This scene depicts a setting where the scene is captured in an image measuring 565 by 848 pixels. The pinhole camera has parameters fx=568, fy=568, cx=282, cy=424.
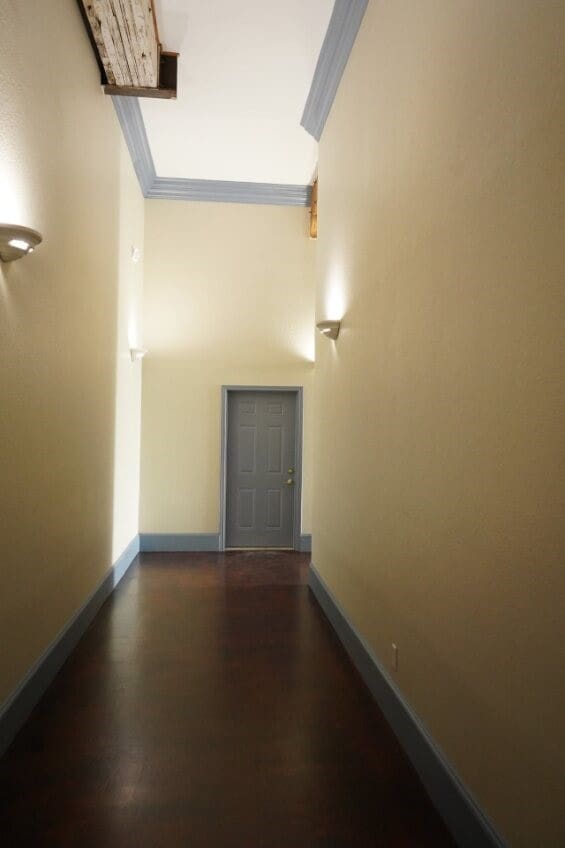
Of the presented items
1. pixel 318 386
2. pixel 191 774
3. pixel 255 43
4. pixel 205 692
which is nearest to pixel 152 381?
pixel 318 386

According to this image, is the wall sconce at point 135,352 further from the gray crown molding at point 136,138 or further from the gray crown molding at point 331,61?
the gray crown molding at point 331,61

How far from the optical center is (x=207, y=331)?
23.3ft

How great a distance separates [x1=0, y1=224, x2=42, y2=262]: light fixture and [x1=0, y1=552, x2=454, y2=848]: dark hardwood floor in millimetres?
2248

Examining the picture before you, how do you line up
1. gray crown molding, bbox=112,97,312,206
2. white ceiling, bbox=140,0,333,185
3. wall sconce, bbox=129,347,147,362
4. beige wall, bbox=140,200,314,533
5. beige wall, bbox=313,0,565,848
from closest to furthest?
1. beige wall, bbox=313,0,565,848
2. white ceiling, bbox=140,0,333,185
3. wall sconce, bbox=129,347,147,362
4. gray crown molding, bbox=112,97,312,206
5. beige wall, bbox=140,200,314,533

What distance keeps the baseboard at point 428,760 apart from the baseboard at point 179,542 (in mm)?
3531

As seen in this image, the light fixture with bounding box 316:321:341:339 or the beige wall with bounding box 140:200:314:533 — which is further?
the beige wall with bounding box 140:200:314:533

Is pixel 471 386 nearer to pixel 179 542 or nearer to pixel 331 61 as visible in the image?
pixel 331 61

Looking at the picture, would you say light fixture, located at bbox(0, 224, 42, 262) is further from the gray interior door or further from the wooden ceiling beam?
the gray interior door


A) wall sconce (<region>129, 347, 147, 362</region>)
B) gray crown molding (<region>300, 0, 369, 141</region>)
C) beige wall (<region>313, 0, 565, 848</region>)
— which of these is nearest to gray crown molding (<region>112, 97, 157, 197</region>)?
gray crown molding (<region>300, 0, 369, 141</region>)

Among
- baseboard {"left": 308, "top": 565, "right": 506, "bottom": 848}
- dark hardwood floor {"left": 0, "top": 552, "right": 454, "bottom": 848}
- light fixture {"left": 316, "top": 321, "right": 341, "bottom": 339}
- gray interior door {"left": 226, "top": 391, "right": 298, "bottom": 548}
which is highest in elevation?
light fixture {"left": 316, "top": 321, "right": 341, "bottom": 339}

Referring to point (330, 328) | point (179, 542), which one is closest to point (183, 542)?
point (179, 542)

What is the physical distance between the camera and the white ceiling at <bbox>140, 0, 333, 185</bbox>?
4.06 m

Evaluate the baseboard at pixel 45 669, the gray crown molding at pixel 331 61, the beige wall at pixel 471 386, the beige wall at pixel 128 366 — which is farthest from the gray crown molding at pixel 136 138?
the baseboard at pixel 45 669

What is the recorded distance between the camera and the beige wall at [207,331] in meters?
7.00
